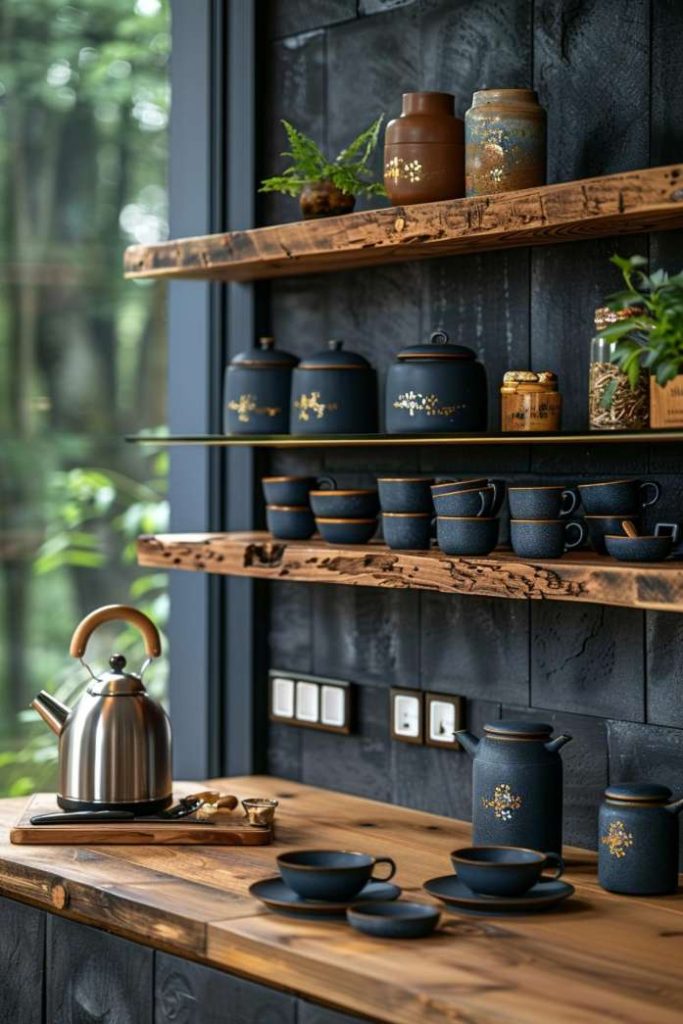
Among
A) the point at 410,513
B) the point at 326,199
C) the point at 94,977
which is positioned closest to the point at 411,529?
the point at 410,513

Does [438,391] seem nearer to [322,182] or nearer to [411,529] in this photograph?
[411,529]

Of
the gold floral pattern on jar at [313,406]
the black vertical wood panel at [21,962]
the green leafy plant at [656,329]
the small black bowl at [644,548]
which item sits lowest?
the black vertical wood panel at [21,962]

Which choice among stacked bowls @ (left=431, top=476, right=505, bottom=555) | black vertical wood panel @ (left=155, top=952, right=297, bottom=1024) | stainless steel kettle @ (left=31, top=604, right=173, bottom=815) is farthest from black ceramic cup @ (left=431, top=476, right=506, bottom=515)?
black vertical wood panel @ (left=155, top=952, right=297, bottom=1024)

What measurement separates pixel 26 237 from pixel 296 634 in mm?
1353

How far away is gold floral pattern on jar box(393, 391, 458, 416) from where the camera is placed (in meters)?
2.40

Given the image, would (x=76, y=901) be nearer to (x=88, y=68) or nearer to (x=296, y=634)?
(x=296, y=634)

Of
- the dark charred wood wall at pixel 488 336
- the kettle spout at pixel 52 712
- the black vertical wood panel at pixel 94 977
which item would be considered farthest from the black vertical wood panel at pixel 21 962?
the dark charred wood wall at pixel 488 336


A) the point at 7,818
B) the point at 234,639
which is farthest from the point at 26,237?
the point at 7,818

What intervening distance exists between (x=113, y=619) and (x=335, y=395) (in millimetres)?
550

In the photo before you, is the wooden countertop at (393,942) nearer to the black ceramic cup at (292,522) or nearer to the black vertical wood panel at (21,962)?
the black vertical wood panel at (21,962)

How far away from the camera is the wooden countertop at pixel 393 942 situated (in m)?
1.71

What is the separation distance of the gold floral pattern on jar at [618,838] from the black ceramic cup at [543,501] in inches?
17.7

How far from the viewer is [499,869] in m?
2.03

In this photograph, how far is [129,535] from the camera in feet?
12.6
